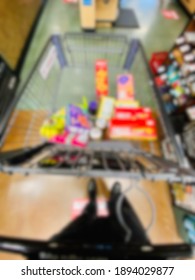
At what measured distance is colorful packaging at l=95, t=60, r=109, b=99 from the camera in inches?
69.2

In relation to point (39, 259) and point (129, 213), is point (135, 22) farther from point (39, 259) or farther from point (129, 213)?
point (39, 259)

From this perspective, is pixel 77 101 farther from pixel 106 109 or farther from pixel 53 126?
pixel 53 126

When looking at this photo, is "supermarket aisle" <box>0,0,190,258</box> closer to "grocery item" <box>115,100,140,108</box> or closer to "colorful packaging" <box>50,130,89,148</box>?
"colorful packaging" <box>50,130,89,148</box>

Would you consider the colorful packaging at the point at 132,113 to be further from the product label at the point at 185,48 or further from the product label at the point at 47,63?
the product label at the point at 185,48

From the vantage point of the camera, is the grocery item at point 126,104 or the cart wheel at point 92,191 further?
the grocery item at point 126,104

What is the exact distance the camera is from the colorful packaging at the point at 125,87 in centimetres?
170

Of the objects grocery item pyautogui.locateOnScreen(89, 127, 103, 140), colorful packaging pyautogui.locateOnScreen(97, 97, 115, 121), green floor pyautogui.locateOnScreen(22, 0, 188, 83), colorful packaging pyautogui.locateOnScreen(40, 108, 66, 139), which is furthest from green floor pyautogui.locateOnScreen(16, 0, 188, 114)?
grocery item pyautogui.locateOnScreen(89, 127, 103, 140)

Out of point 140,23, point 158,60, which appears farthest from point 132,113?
point 140,23

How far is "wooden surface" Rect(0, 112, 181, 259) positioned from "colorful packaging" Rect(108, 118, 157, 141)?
12.2 inches

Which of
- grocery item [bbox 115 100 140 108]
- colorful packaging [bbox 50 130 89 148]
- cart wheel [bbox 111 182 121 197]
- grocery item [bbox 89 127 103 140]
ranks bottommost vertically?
cart wheel [bbox 111 182 121 197]

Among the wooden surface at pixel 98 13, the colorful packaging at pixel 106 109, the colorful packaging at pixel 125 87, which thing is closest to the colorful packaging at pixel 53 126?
the colorful packaging at pixel 106 109

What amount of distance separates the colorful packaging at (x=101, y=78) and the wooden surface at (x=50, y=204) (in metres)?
0.63

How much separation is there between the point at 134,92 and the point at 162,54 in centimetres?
95

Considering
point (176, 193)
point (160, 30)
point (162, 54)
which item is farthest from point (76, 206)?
point (160, 30)
